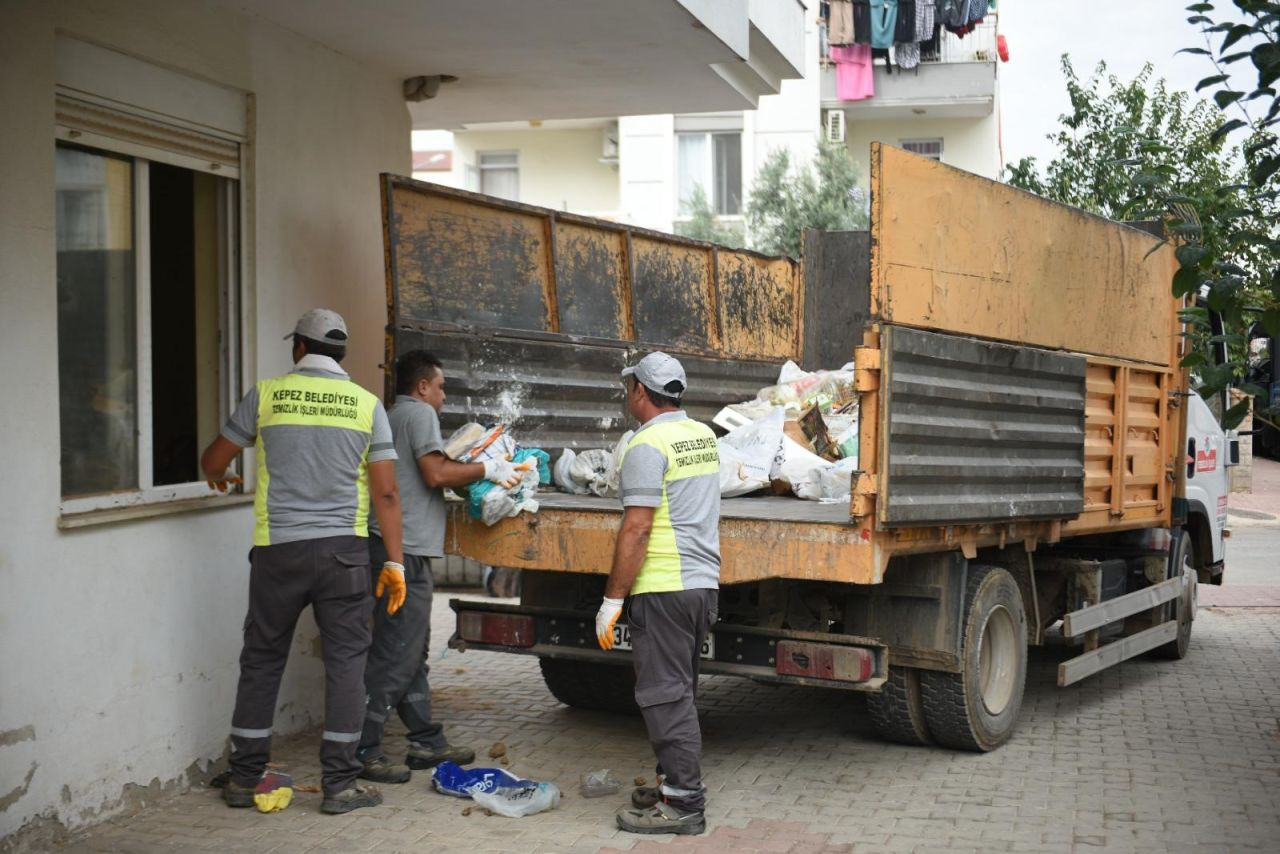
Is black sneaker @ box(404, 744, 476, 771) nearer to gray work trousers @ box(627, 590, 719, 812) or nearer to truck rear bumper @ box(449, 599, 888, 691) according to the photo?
truck rear bumper @ box(449, 599, 888, 691)

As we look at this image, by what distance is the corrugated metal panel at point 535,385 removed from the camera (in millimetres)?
6309

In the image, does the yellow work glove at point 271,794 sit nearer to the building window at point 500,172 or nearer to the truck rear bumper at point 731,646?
the truck rear bumper at point 731,646

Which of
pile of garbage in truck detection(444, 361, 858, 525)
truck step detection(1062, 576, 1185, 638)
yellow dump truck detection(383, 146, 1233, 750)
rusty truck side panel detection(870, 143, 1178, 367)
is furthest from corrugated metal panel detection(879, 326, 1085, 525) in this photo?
→ truck step detection(1062, 576, 1185, 638)

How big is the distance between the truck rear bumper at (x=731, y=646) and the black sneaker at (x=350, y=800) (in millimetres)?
867

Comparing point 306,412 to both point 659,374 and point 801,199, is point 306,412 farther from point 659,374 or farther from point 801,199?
point 801,199

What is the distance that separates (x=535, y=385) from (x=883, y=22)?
19250 millimetres

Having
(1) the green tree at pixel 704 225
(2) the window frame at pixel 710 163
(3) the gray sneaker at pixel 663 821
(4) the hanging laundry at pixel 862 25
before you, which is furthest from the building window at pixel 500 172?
(3) the gray sneaker at pixel 663 821

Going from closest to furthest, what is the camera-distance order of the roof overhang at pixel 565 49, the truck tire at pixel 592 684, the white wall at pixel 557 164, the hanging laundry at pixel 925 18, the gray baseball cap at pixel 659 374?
the gray baseball cap at pixel 659 374, the roof overhang at pixel 565 49, the truck tire at pixel 592 684, the hanging laundry at pixel 925 18, the white wall at pixel 557 164

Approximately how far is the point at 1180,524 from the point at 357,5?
5.73 metres

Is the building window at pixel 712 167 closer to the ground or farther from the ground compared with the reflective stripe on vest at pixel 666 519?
farther from the ground

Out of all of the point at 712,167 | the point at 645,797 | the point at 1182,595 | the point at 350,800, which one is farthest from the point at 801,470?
the point at 712,167

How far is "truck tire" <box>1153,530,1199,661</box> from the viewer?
8.62 metres

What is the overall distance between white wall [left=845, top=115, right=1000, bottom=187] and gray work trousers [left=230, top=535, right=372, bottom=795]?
72.1 ft

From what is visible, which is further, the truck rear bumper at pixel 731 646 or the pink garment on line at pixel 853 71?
the pink garment on line at pixel 853 71
